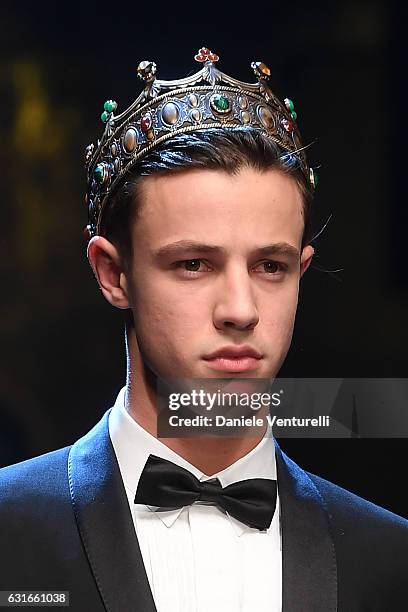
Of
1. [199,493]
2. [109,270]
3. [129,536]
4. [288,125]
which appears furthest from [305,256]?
[129,536]

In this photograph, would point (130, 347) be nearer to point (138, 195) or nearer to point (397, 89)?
point (138, 195)

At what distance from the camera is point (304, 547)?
6.49 feet

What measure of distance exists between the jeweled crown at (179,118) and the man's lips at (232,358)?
325 millimetres

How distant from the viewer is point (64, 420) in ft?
7.81

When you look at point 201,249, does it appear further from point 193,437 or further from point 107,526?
point 107,526

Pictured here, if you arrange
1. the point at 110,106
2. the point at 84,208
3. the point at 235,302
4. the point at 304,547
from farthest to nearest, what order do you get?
the point at 84,208 < the point at 110,106 < the point at 304,547 < the point at 235,302

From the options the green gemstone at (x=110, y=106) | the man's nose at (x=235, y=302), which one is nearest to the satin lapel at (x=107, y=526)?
the man's nose at (x=235, y=302)

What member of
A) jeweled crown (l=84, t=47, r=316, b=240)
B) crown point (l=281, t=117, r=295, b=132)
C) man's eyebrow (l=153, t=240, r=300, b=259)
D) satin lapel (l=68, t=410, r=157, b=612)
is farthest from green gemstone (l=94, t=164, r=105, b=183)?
satin lapel (l=68, t=410, r=157, b=612)

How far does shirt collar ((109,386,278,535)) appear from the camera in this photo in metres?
1.99

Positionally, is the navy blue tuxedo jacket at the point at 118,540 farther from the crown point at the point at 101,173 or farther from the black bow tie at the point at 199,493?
the crown point at the point at 101,173

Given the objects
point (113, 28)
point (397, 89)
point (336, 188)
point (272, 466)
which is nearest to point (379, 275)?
point (336, 188)

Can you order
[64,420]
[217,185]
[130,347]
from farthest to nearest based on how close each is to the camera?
[64,420], [130,347], [217,185]

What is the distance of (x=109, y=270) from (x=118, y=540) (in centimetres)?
44

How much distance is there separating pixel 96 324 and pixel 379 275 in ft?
1.82
